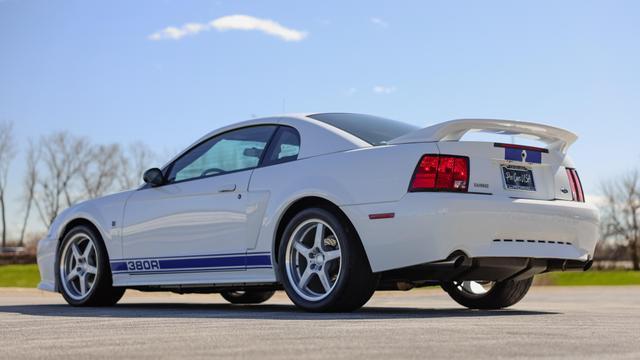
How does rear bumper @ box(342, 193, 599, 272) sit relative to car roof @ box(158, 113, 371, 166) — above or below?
below

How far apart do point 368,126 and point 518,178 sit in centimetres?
126

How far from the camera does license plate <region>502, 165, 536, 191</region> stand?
6668mm

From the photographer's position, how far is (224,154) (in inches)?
314

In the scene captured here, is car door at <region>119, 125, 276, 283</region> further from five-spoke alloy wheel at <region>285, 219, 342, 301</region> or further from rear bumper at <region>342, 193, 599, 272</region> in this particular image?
rear bumper at <region>342, 193, 599, 272</region>

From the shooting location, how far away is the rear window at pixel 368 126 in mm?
7086

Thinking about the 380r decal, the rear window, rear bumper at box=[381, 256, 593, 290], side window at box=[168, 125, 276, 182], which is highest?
the rear window

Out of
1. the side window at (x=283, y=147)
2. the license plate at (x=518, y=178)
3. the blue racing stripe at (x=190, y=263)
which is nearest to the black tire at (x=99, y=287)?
the blue racing stripe at (x=190, y=263)

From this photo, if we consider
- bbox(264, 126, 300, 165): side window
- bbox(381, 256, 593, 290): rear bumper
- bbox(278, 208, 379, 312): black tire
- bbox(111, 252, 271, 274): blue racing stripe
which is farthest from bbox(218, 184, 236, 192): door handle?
bbox(381, 256, 593, 290): rear bumper

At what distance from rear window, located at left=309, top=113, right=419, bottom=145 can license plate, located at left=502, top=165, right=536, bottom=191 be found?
890mm

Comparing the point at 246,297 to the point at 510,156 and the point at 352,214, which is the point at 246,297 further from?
the point at 510,156

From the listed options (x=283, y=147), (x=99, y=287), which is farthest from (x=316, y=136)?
(x=99, y=287)

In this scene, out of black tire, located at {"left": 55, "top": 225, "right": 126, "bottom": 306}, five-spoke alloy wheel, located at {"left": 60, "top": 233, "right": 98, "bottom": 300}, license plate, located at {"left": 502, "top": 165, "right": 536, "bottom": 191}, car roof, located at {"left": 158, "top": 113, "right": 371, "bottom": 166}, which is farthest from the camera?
five-spoke alloy wheel, located at {"left": 60, "top": 233, "right": 98, "bottom": 300}

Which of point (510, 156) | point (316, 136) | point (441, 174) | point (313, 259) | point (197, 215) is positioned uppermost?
point (316, 136)

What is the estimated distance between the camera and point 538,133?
7.18 metres
